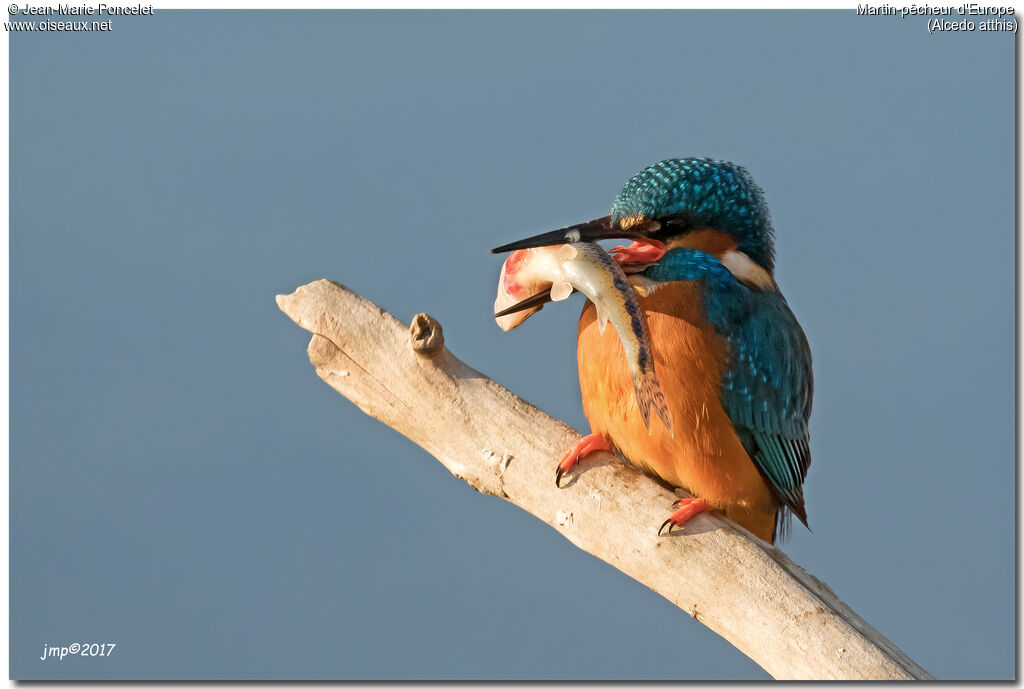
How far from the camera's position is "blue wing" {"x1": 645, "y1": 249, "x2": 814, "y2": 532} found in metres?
2.79

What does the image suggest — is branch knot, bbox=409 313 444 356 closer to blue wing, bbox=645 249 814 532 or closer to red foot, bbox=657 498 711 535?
blue wing, bbox=645 249 814 532

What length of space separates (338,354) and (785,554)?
1.27 metres

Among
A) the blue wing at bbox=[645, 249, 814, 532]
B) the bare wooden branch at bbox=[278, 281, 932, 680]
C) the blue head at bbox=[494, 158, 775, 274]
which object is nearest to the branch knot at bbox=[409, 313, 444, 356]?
the bare wooden branch at bbox=[278, 281, 932, 680]

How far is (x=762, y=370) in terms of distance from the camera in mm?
2852

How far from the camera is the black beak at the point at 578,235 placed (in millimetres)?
2711

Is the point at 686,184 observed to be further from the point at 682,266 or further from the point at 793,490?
the point at 793,490

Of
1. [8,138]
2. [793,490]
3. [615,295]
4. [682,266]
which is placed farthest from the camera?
[8,138]

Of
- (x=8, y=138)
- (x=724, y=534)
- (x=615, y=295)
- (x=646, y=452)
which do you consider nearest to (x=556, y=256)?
(x=615, y=295)

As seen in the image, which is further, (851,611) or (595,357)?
(595,357)

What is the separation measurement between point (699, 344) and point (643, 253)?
0.31 m

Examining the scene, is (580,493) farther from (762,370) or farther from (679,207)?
(679,207)

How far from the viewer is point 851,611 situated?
257 cm

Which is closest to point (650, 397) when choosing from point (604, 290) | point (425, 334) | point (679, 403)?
point (679, 403)

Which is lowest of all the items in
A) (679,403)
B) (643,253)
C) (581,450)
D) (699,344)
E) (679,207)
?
(581,450)
